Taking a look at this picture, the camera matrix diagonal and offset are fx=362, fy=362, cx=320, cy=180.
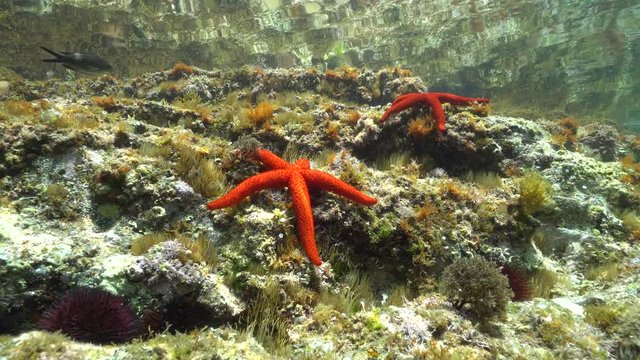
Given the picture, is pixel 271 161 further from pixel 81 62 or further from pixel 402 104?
pixel 81 62

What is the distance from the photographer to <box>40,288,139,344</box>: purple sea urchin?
9.44 feet

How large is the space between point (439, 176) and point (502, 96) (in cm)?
2202

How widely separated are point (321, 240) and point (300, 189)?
808mm

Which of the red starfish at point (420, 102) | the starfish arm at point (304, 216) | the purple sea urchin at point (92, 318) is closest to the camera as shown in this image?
the purple sea urchin at point (92, 318)

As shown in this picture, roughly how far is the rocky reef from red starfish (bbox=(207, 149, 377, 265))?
0.29 meters

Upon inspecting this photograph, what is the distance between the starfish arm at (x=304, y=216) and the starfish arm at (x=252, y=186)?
5.9 inches

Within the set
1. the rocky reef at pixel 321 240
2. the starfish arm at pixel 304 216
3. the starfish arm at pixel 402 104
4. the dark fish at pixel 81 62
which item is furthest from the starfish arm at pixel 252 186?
the dark fish at pixel 81 62

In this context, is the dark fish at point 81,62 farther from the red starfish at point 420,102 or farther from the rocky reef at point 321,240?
the red starfish at point 420,102

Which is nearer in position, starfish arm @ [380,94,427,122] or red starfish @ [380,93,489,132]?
red starfish @ [380,93,489,132]

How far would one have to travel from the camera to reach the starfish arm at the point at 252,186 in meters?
4.38

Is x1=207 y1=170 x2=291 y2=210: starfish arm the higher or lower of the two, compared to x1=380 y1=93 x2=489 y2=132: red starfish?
lower

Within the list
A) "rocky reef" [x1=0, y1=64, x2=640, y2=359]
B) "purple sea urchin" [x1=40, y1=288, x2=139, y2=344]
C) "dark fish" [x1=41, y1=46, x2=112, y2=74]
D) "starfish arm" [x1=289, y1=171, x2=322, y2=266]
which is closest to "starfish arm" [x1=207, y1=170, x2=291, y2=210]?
"starfish arm" [x1=289, y1=171, x2=322, y2=266]

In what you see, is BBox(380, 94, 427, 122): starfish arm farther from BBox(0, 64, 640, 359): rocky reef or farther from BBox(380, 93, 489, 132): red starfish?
BBox(0, 64, 640, 359): rocky reef

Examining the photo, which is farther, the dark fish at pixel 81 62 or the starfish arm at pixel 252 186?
the dark fish at pixel 81 62
